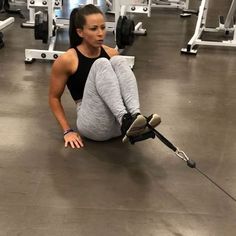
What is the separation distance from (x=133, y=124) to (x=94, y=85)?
1.28 feet

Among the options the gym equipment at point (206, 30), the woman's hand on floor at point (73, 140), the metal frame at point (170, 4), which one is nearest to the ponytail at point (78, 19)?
the woman's hand on floor at point (73, 140)

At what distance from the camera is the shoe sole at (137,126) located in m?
1.98

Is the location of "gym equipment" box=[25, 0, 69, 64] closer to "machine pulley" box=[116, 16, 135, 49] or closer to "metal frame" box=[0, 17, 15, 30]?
"machine pulley" box=[116, 16, 135, 49]

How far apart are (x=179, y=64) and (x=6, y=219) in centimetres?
275

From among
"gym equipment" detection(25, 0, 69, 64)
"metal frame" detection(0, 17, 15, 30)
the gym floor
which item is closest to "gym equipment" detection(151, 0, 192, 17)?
"metal frame" detection(0, 17, 15, 30)

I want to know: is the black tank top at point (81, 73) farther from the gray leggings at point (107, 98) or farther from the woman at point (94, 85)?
the gray leggings at point (107, 98)

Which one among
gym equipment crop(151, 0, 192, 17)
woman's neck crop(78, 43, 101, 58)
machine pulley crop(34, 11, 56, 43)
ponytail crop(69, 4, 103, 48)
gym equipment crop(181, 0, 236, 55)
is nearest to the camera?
ponytail crop(69, 4, 103, 48)

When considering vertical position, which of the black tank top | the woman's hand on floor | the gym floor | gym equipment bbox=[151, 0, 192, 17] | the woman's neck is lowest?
the gym floor

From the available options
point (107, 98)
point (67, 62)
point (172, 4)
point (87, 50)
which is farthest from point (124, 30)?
point (172, 4)

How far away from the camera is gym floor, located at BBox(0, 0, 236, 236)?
180cm

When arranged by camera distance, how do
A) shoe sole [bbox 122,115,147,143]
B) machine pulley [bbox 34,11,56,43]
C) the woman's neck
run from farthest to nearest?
machine pulley [bbox 34,11,56,43]
the woman's neck
shoe sole [bbox 122,115,147,143]

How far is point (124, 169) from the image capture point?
87.5 inches

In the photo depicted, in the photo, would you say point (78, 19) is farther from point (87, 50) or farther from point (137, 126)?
point (137, 126)

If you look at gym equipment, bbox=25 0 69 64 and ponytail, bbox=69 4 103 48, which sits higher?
ponytail, bbox=69 4 103 48
